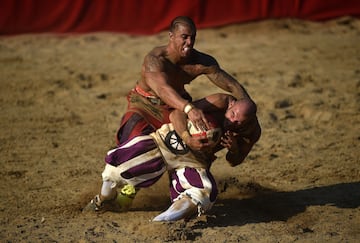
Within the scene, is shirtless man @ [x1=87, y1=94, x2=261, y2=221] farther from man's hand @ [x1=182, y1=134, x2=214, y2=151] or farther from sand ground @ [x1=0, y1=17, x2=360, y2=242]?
sand ground @ [x1=0, y1=17, x2=360, y2=242]

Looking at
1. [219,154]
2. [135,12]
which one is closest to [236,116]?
[219,154]

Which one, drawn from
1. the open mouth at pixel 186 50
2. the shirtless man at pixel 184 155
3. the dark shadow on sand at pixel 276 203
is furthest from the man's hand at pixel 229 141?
the open mouth at pixel 186 50

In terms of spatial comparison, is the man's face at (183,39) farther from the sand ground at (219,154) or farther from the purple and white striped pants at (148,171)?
the sand ground at (219,154)

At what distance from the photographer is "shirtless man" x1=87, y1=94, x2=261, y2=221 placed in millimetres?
5613

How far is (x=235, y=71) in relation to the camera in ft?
35.1

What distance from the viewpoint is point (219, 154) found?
7.88 m

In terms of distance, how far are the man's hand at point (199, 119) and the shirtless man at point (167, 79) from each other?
8.5 inches

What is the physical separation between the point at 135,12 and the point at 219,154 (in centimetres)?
545

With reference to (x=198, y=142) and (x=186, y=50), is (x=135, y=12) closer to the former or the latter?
(x=186, y=50)

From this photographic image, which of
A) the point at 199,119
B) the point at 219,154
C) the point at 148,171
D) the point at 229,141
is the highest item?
the point at 199,119

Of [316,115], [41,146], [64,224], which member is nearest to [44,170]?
[41,146]

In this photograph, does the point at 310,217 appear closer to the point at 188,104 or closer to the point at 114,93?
the point at 188,104

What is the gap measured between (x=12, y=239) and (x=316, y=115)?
15.0 ft

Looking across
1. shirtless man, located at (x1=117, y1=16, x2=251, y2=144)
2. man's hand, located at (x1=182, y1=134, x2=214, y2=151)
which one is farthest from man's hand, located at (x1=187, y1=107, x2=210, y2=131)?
shirtless man, located at (x1=117, y1=16, x2=251, y2=144)
